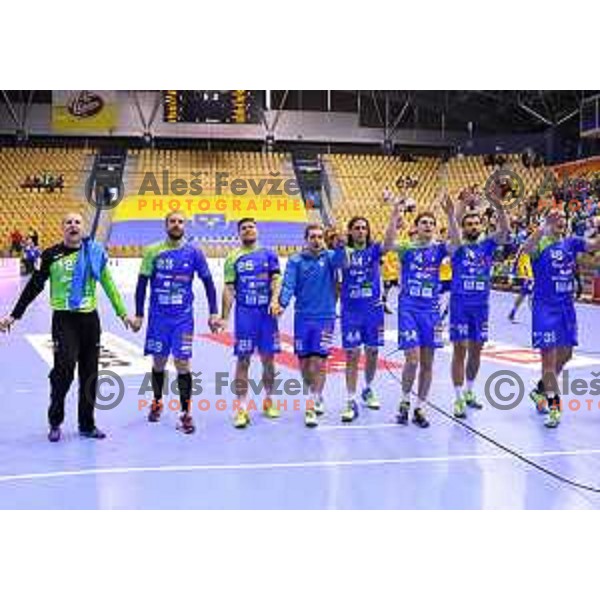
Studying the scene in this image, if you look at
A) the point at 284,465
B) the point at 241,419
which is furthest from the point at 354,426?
the point at 284,465

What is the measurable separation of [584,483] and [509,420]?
1.71 metres

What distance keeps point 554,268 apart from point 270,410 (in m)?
2.49

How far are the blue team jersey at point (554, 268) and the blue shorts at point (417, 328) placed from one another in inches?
33.5

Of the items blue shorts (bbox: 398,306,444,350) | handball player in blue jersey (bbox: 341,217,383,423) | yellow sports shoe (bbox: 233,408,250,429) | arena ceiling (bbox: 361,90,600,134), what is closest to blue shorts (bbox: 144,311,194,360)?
yellow sports shoe (bbox: 233,408,250,429)

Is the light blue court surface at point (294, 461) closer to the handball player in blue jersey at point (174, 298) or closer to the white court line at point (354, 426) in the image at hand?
the white court line at point (354, 426)

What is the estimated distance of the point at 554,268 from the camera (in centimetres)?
621

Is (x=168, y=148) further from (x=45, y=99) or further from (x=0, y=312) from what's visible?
(x=0, y=312)

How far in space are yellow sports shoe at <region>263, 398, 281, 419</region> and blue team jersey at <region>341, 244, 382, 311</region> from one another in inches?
39.5

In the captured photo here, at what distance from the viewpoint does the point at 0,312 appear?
14.9 m

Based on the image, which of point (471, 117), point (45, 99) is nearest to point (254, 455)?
point (471, 117)

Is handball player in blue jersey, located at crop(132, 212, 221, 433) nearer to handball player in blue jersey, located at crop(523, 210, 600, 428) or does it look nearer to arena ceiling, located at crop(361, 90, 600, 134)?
handball player in blue jersey, located at crop(523, 210, 600, 428)

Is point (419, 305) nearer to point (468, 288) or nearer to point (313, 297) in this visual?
point (468, 288)

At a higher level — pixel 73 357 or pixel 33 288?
pixel 33 288

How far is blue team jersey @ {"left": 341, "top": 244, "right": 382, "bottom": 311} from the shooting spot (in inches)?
251
